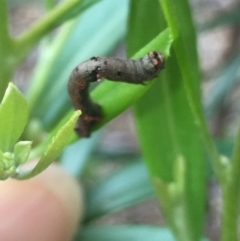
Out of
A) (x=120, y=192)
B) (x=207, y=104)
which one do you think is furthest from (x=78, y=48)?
(x=207, y=104)

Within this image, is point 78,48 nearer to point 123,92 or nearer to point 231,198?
point 123,92

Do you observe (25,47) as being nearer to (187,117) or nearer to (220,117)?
(187,117)

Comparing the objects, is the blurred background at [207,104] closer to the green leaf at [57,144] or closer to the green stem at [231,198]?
the green stem at [231,198]

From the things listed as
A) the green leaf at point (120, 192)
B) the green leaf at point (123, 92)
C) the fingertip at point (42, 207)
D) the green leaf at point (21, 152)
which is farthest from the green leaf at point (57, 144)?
the green leaf at point (120, 192)

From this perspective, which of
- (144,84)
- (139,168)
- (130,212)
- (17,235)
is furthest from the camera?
(130,212)

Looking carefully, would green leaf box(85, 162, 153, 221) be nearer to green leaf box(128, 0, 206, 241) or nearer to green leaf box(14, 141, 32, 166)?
green leaf box(128, 0, 206, 241)

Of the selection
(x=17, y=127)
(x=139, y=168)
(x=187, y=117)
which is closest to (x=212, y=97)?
(x=139, y=168)
